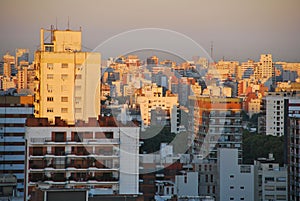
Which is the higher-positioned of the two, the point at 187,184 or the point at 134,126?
the point at 134,126

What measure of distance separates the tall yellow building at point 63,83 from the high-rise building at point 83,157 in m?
3.11

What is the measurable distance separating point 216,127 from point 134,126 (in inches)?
158

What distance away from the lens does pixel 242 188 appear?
5723 mm

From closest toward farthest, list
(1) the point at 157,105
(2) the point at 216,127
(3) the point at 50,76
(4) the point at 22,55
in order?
1. (3) the point at 50,76
2. (2) the point at 216,127
3. (4) the point at 22,55
4. (1) the point at 157,105

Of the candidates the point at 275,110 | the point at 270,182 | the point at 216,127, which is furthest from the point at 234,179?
the point at 275,110

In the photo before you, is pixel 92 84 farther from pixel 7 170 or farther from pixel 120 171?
pixel 120 171

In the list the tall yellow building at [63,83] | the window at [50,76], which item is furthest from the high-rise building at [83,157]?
the window at [50,76]

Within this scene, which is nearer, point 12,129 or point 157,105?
point 12,129

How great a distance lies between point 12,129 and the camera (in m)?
7.38

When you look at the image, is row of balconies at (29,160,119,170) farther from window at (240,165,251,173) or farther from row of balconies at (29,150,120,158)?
window at (240,165,251,173)

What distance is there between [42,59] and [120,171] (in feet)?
11.8

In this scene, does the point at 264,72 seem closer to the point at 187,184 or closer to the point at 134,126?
the point at 187,184

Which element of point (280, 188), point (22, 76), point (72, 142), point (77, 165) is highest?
point (22, 76)

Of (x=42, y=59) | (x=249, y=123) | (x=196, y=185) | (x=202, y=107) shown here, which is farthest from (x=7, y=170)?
(x=249, y=123)
